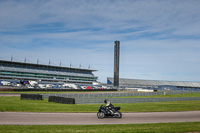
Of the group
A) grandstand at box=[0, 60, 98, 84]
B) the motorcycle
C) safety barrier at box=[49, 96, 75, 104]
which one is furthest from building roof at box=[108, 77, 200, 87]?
the motorcycle

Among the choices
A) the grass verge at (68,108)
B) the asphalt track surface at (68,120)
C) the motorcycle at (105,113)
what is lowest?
the asphalt track surface at (68,120)

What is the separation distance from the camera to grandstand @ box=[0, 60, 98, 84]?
119 metres

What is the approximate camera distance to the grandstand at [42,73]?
119 m

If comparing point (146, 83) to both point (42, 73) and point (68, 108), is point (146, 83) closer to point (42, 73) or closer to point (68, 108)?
point (42, 73)

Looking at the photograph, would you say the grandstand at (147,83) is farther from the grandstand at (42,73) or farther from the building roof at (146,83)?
the grandstand at (42,73)

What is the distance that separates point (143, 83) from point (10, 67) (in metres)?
82.9

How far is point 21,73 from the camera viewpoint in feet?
405

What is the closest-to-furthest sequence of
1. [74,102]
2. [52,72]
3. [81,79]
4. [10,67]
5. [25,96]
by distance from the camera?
[74,102] → [25,96] → [10,67] → [52,72] → [81,79]

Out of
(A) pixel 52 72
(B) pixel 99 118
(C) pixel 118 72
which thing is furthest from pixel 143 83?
(B) pixel 99 118

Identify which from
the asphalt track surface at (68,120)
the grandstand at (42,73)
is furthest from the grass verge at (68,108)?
the grandstand at (42,73)

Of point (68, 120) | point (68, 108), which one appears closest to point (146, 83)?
point (68, 108)

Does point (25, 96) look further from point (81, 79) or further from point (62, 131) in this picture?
point (81, 79)

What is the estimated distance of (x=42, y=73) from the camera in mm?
131750

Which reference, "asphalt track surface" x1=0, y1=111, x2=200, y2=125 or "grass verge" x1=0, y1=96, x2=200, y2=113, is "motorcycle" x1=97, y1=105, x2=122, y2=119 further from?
"grass verge" x1=0, y1=96, x2=200, y2=113
